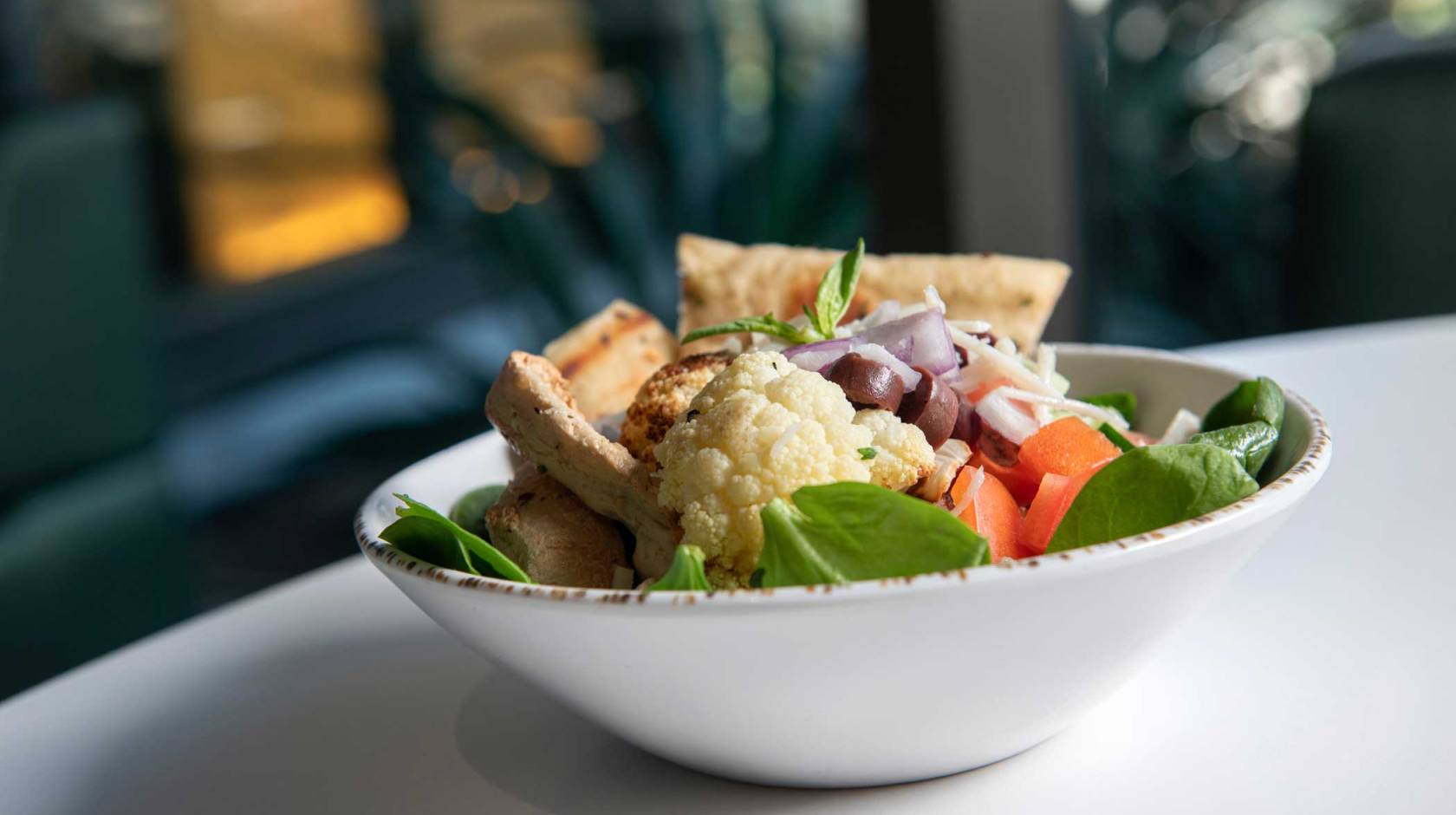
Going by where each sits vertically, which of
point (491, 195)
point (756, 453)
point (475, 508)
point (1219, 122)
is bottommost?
point (491, 195)

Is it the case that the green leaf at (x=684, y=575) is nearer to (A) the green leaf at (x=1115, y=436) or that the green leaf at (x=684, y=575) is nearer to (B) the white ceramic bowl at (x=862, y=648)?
(B) the white ceramic bowl at (x=862, y=648)

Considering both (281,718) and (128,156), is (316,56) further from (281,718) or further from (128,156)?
(281,718)

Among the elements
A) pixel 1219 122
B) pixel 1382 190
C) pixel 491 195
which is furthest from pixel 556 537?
pixel 491 195

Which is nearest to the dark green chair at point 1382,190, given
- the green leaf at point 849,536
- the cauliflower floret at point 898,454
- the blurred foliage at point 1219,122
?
the blurred foliage at point 1219,122

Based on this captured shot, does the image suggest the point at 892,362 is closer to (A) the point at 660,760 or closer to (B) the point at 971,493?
(B) the point at 971,493

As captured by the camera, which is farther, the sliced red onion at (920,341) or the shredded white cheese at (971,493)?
the sliced red onion at (920,341)

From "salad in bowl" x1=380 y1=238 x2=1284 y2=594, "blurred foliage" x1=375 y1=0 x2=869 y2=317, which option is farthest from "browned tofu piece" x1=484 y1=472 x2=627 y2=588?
"blurred foliage" x1=375 y1=0 x2=869 y2=317

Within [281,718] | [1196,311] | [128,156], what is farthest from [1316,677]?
[1196,311]
